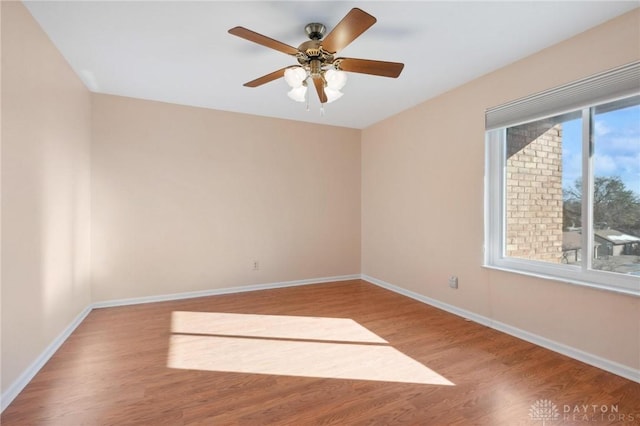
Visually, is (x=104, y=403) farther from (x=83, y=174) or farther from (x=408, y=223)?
(x=408, y=223)

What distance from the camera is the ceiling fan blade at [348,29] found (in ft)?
5.00

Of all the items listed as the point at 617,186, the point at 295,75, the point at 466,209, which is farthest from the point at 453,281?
the point at 295,75

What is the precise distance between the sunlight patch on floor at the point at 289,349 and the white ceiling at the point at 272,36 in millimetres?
2396

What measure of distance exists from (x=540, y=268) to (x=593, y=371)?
2.64 ft

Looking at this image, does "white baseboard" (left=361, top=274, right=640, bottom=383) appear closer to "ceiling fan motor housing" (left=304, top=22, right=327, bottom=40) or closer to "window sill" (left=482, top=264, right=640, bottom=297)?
"window sill" (left=482, top=264, right=640, bottom=297)

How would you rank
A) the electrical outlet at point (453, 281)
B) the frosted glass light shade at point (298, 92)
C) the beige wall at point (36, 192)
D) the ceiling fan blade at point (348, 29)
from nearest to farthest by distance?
the ceiling fan blade at point (348, 29) < the beige wall at point (36, 192) < the frosted glass light shade at point (298, 92) < the electrical outlet at point (453, 281)

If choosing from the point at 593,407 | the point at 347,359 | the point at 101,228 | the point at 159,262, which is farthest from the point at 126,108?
the point at 593,407

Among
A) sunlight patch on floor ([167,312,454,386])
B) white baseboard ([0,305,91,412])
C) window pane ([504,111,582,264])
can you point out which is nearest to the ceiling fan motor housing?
window pane ([504,111,582,264])

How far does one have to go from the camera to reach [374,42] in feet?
7.64

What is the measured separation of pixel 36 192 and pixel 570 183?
157 inches

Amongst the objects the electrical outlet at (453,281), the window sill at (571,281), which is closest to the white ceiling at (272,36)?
the window sill at (571,281)

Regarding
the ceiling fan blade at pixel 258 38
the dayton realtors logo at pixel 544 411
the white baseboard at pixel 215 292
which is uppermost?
the ceiling fan blade at pixel 258 38

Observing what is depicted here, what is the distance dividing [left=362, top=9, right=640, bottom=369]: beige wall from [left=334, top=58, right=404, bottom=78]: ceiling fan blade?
132cm

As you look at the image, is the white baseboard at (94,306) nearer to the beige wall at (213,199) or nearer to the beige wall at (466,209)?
the beige wall at (213,199)
